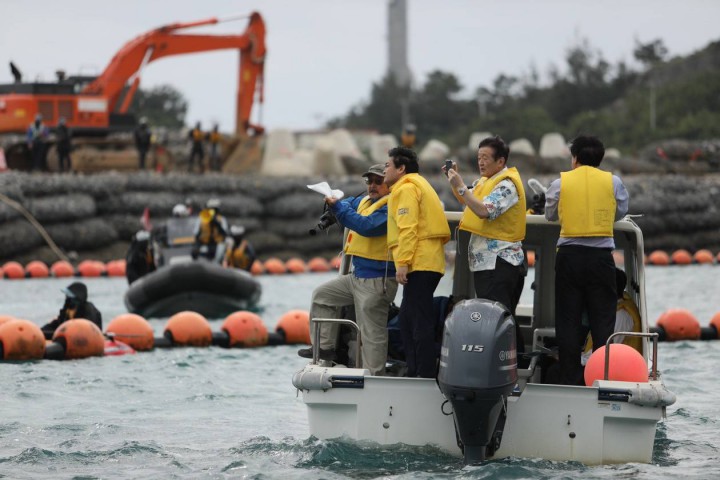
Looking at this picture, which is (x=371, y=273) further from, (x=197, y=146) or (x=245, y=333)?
(x=197, y=146)

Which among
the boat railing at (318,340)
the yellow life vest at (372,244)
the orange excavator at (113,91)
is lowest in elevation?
the boat railing at (318,340)

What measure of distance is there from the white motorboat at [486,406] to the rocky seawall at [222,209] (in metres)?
20.7

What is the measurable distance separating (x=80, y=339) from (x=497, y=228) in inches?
261

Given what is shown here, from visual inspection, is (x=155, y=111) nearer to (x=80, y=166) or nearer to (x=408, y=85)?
(x=408, y=85)

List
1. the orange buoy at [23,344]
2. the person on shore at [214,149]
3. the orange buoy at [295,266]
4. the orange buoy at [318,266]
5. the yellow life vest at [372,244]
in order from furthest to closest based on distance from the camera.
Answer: the person on shore at [214,149]
the orange buoy at [318,266]
the orange buoy at [295,266]
the orange buoy at [23,344]
the yellow life vest at [372,244]

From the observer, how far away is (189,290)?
19.4 meters

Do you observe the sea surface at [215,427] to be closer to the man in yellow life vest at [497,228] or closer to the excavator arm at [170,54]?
the man in yellow life vest at [497,228]

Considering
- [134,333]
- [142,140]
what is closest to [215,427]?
[134,333]

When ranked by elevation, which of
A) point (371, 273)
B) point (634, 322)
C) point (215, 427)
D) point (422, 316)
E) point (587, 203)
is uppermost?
point (587, 203)

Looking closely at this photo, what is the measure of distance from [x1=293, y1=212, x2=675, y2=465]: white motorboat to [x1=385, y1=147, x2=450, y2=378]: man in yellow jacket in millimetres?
363

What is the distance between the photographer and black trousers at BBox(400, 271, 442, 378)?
8.54 m

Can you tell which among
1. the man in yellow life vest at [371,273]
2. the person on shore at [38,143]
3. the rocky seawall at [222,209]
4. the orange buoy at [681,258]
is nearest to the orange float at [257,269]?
the rocky seawall at [222,209]

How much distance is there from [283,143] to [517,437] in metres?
37.6

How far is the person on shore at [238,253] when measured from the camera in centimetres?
2112
